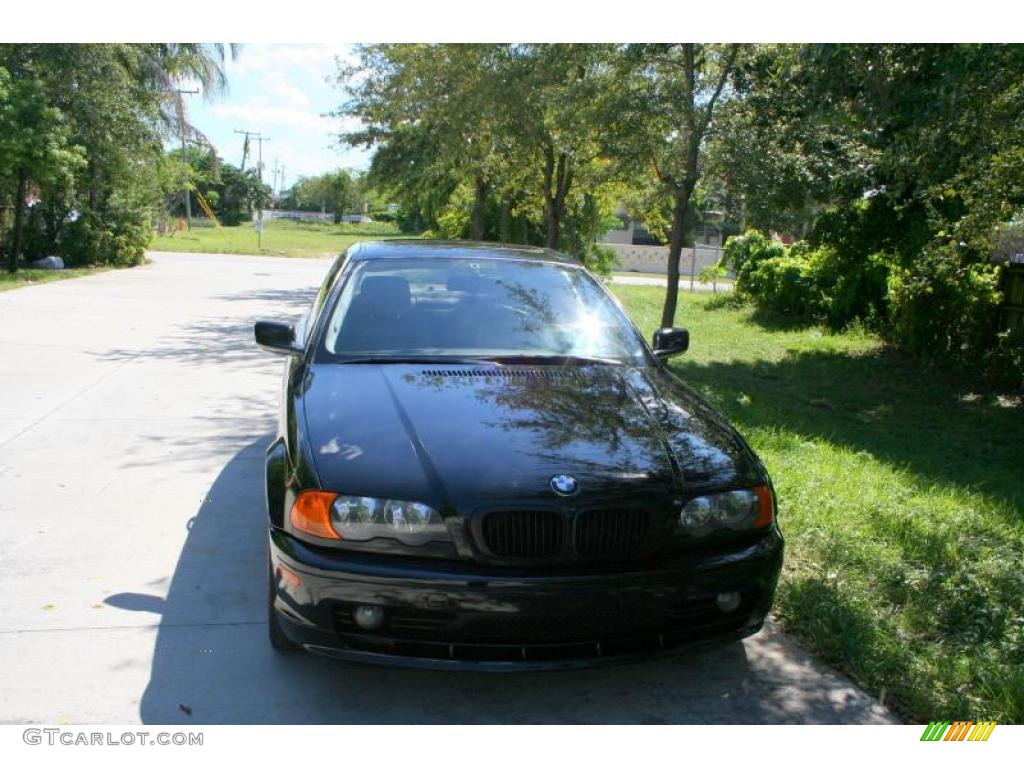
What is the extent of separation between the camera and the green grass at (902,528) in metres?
3.69

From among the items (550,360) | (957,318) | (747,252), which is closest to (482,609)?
(550,360)

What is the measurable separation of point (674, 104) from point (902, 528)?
18.7 feet

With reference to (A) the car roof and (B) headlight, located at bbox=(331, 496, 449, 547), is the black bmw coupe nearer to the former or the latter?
(B) headlight, located at bbox=(331, 496, 449, 547)

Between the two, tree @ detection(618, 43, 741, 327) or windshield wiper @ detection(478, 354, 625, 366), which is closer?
windshield wiper @ detection(478, 354, 625, 366)

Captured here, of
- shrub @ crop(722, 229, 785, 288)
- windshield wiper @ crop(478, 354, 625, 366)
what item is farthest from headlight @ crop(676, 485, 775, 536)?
shrub @ crop(722, 229, 785, 288)

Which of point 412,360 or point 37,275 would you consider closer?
point 412,360

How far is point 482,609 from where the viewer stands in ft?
9.95

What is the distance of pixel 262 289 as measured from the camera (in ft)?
69.4

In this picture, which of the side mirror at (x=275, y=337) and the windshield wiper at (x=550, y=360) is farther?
the side mirror at (x=275, y=337)

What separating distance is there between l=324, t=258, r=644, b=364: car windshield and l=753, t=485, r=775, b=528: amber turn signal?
1229 mm

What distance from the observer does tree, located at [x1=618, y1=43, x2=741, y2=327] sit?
31.5ft

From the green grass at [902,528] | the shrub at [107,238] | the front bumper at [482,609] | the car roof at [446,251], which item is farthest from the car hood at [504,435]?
the shrub at [107,238]

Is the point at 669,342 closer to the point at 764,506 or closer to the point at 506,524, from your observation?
the point at 764,506

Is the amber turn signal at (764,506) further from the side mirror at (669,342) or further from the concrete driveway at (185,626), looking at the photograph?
the side mirror at (669,342)
